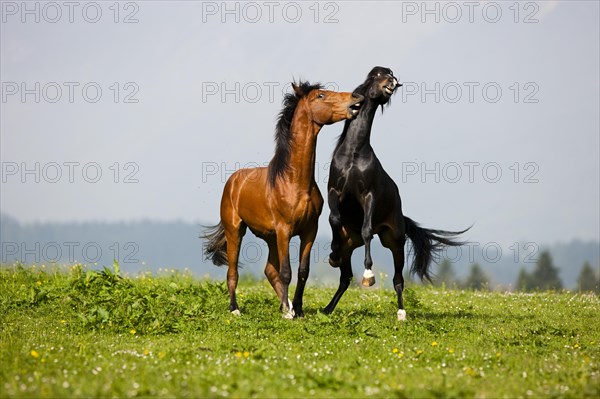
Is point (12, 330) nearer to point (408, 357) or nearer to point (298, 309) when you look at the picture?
point (298, 309)

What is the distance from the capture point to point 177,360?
8594mm

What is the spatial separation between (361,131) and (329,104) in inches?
27.3

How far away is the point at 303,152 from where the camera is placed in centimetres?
1228

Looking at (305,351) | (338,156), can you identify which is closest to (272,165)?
(338,156)

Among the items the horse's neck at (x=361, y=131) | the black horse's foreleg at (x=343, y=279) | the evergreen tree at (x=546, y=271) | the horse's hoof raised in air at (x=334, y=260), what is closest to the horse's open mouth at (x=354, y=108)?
the horse's neck at (x=361, y=131)

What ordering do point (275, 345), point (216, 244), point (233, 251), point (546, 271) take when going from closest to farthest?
point (275, 345) → point (233, 251) → point (216, 244) → point (546, 271)

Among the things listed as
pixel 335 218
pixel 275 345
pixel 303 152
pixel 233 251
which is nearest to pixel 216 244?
pixel 233 251

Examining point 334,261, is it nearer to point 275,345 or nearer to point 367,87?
point 367,87

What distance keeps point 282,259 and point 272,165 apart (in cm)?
147

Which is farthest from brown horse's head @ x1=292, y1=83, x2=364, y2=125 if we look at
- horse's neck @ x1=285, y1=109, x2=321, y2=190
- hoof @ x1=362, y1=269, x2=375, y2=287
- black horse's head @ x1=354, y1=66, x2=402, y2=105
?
hoof @ x1=362, y1=269, x2=375, y2=287

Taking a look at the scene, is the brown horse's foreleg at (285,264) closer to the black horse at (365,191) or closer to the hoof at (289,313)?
the hoof at (289,313)

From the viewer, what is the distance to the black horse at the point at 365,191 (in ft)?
40.4

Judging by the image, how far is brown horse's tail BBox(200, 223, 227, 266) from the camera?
1478 centimetres

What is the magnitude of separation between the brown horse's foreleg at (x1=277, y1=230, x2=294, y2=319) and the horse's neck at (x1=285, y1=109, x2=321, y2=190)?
79 cm
